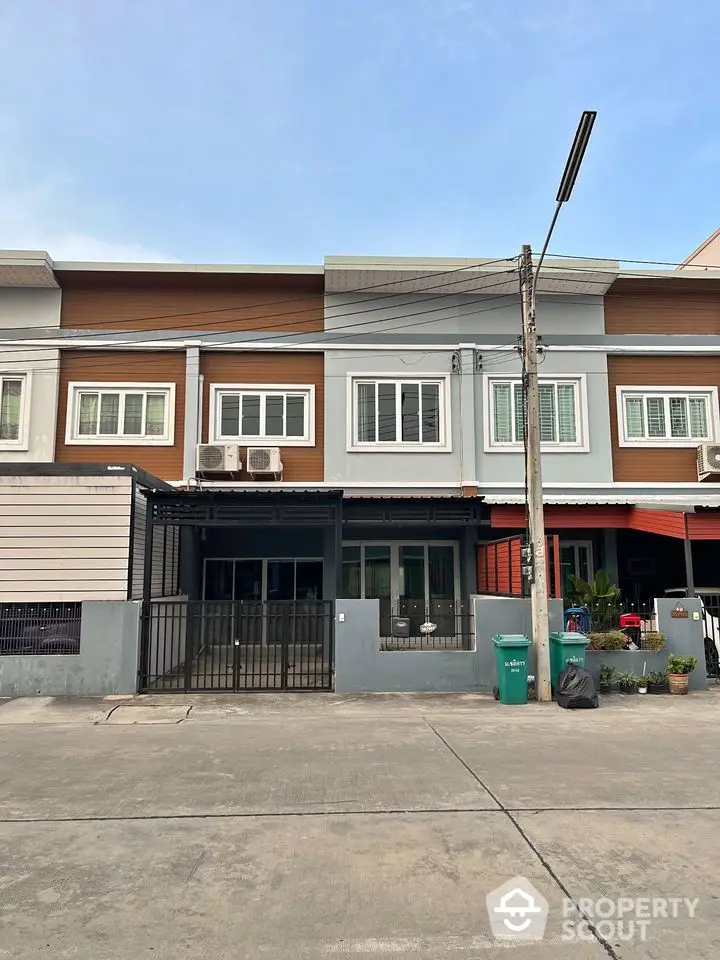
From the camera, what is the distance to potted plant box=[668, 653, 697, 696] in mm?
12242

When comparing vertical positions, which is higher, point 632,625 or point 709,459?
point 709,459

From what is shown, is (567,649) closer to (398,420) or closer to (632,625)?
(632,625)

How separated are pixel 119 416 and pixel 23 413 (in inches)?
86.0

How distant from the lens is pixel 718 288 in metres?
17.5

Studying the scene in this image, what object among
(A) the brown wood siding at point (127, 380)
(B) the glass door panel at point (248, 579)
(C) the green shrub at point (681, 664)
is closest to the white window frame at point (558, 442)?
(C) the green shrub at point (681, 664)

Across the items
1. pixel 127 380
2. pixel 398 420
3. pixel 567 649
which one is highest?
pixel 127 380

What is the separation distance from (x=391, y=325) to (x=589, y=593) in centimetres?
784

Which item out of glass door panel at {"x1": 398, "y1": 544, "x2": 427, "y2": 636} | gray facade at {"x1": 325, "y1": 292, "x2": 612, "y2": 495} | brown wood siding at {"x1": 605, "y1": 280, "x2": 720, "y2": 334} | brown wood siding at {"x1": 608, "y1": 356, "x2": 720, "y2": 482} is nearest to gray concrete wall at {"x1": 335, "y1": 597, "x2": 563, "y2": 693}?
gray facade at {"x1": 325, "y1": 292, "x2": 612, "y2": 495}

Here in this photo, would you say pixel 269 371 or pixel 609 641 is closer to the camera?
pixel 609 641

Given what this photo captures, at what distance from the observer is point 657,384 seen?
17250mm

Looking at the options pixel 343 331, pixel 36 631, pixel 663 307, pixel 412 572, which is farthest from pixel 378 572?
pixel 663 307

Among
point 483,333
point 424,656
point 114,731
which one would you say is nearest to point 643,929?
point 114,731

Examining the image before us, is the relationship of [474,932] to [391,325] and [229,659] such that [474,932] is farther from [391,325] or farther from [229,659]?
[391,325]

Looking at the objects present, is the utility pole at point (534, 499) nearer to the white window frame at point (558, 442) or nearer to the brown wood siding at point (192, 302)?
the white window frame at point (558, 442)
